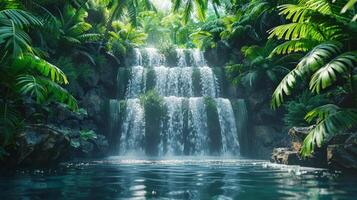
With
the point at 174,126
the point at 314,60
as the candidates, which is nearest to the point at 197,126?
the point at 174,126

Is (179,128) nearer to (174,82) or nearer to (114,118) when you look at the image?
(114,118)

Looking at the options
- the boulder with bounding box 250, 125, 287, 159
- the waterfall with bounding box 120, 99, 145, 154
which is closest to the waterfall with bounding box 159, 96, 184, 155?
the waterfall with bounding box 120, 99, 145, 154

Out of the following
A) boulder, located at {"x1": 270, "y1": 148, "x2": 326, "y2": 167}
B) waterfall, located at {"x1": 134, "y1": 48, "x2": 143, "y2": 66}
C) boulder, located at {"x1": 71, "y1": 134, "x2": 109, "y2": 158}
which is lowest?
boulder, located at {"x1": 270, "y1": 148, "x2": 326, "y2": 167}

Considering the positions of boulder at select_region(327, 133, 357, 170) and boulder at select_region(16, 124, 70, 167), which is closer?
boulder at select_region(327, 133, 357, 170)

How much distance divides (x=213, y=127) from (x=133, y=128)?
4018 mm

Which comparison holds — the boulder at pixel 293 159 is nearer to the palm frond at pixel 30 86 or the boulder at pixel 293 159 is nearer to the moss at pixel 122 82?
the palm frond at pixel 30 86

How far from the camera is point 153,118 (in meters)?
18.5

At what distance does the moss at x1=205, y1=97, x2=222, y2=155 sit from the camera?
59.9 feet

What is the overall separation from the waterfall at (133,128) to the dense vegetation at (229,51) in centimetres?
266

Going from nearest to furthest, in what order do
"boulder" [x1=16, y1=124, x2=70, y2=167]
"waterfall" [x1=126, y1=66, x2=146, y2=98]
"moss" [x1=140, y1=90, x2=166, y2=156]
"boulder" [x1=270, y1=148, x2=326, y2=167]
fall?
"boulder" [x1=16, y1=124, x2=70, y2=167], "boulder" [x1=270, y1=148, x2=326, y2=167], "moss" [x1=140, y1=90, x2=166, y2=156], "waterfall" [x1=126, y1=66, x2=146, y2=98]

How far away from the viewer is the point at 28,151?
9.27 m

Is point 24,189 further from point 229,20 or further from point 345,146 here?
point 229,20

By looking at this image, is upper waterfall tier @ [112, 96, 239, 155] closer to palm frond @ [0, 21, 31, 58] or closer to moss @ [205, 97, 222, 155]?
moss @ [205, 97, 222, 155]

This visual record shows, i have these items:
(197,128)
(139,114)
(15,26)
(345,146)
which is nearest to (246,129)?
(197,128)
